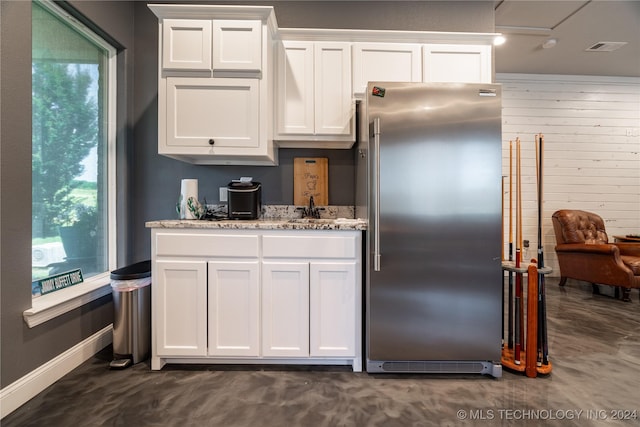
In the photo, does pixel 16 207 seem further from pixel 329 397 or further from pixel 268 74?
pixel 329 397

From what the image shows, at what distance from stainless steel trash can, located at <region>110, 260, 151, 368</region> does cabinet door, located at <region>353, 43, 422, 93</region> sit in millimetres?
2106

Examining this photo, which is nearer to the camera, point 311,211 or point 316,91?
point 316,91

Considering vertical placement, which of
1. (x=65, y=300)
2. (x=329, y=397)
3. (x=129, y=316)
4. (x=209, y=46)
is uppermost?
(x=209, y=46)

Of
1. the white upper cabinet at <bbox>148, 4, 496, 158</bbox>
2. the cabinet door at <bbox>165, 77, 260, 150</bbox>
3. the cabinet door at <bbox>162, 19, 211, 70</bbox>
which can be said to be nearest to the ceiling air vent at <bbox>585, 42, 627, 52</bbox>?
the white upper cabinet at <bbox>148, 4, 496, 158</bbox>

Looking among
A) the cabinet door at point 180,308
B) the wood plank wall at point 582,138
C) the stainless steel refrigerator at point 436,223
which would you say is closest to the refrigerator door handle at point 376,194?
the stainless steel refrigerator at point 436,223

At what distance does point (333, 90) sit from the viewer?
230 cm

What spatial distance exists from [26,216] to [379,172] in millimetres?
2012

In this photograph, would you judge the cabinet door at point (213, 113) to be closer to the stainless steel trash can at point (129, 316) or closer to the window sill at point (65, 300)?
the stainless steel trash can at point (129, 316)

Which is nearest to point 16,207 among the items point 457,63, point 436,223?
point 436,223

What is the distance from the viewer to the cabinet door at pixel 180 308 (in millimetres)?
1889

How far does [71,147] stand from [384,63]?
234 centimetres

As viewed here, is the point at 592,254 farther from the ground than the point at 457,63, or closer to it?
closer to it

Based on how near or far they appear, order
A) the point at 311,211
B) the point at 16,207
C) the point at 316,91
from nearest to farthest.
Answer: the point at 16,207, the point at 316,91, the point at 311,211

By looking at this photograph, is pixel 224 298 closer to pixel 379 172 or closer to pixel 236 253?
pixel 236 253
